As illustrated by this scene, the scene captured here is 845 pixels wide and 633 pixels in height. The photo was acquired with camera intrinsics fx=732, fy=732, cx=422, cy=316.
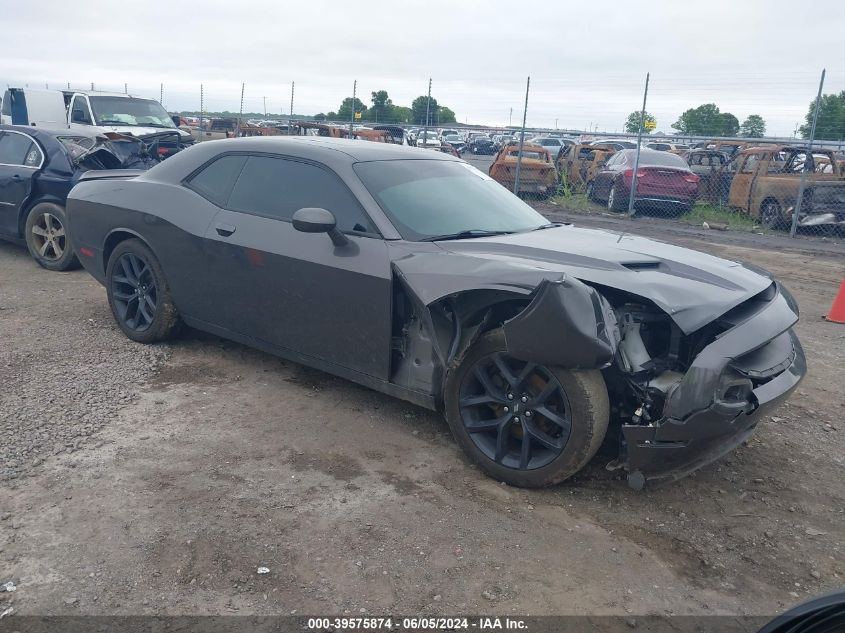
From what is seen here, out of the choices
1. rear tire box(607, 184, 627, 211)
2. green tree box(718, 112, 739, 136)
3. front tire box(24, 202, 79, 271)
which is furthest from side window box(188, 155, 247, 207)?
green tree box(718, 112, 739, 136)

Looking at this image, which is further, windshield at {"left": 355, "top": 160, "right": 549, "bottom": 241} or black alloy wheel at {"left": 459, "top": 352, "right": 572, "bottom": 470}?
windshield at {"left": 355, "top": 160, "right": 549, "bottom": 241}

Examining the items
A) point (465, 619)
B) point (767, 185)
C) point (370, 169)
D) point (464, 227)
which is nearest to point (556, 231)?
point (464, 227)

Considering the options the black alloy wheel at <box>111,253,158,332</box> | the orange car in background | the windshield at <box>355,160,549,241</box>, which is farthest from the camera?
the orange car in background

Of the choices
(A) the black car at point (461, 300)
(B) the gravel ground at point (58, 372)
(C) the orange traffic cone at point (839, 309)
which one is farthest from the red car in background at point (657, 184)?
(B) the gravel ground at point (58, 372)

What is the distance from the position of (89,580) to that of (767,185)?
13.5 metres

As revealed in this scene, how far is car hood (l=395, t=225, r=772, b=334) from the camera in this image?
3.34 metres

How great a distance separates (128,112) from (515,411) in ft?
44.9

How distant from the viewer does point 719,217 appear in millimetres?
14469

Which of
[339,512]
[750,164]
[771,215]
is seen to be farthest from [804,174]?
[339,512]

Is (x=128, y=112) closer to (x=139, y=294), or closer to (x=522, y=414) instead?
(x=139, y=294)

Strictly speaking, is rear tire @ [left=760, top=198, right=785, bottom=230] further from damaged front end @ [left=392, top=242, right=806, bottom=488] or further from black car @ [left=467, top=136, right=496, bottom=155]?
black car @ [left=467, top=136, right=496, bottom=155]

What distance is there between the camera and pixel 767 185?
13391mm

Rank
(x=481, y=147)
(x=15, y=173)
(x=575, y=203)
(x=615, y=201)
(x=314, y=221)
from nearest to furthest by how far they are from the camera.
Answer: (x=314, y=221) < (x=15, y=173) < (x=615, y=201) < (x=575, y=203) < (x=481, y=147)

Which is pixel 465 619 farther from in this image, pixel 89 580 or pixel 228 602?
pixel 89 580
